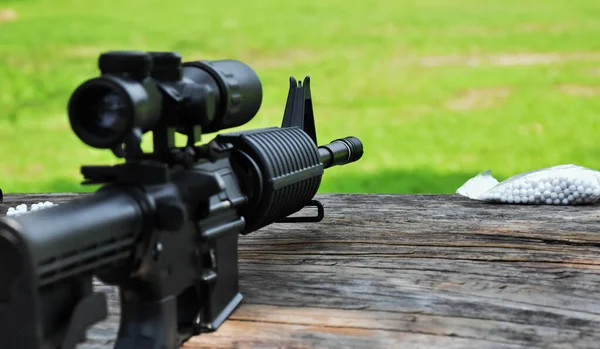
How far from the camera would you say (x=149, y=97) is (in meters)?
1.49

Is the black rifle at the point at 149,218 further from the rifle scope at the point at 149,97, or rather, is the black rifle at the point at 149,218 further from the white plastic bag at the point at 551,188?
the white plastic bag at the point at 551,188

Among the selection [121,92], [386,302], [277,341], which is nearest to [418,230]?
[386,302]

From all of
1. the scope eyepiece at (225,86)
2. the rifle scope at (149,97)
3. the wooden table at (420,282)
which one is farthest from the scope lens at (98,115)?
the wooden table at (420,282)

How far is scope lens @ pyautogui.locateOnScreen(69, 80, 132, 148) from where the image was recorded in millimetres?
1451

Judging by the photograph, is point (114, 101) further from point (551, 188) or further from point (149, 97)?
point (551, 188)

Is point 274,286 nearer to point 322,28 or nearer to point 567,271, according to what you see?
point 567,271

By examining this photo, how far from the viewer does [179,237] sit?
1586mm

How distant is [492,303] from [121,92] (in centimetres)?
95

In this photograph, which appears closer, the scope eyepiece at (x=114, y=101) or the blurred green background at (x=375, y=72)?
the scope eyepiece at (x=114, y=101)

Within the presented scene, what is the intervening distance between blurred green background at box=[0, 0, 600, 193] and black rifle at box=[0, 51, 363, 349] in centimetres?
387

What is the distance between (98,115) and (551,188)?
1.90 m

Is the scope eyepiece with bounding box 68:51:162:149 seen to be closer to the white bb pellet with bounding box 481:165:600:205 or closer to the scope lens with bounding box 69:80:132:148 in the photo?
the scope lens with bounding box 69:80:132:148

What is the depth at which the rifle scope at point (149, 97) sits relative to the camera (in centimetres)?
145

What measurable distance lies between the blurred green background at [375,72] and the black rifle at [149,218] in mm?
3866
